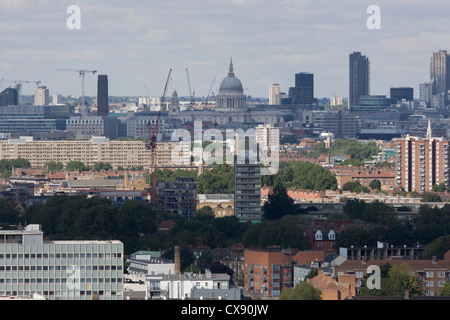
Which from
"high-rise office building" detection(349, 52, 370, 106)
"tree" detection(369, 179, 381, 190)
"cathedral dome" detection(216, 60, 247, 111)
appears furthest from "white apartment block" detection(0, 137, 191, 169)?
"high-rise office building" detection(349, 52, 370, 106)

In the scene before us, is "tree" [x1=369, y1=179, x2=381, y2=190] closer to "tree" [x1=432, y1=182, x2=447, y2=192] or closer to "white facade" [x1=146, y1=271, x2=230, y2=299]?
"tree" [x1=432, y1=182, x2=447, y2=192]

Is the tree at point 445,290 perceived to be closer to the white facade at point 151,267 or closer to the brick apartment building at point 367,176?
the white facade at point 151,267

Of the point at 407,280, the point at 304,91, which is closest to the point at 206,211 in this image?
the point at 407,280

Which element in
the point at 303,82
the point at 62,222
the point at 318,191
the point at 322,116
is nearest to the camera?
the point at 62,222

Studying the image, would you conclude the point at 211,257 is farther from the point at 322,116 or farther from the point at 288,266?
the point at 322,116

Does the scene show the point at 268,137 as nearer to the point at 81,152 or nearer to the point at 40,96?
the point at 81,152
